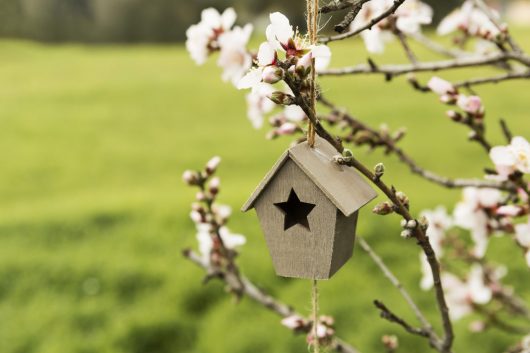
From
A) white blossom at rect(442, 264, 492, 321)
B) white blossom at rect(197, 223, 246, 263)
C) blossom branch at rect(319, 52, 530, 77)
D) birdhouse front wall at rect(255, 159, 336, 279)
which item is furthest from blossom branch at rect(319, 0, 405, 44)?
white blossom at rect(442, 264, 492, 321)

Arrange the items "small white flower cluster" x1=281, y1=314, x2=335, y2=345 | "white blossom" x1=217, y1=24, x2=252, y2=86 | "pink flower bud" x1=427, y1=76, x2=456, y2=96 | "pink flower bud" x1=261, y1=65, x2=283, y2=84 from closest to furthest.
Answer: "pink flower bud" x1=261, y1=65, x2=283, y2=84, "small white flower cluster" x1=281, y1=314, x2=335, y2=345, "pink flower bud" x1=427, y1=76, x2=456, y2=96, "white blossom" x1=217, y1=24, x2=252, y2=86

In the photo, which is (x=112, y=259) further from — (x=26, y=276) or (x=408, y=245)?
(x=408, y=245)

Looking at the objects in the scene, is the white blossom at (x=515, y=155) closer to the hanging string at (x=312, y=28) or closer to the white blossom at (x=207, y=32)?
the hanging string at (x=312, y=28)

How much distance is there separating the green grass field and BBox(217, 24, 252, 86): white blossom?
979 mm

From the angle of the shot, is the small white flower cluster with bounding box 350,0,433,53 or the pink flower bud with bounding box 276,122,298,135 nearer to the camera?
the pink flower bud with bounding box 276,122,298,135

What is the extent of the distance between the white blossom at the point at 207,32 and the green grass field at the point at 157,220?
100 centimetres

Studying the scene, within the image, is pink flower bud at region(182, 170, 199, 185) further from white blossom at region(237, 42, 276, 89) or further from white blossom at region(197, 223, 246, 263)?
white blossom at region(237, 42, 276, 89)

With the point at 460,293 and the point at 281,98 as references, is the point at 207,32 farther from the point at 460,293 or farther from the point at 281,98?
the point at 460,293

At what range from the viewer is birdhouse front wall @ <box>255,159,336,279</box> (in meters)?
0.64

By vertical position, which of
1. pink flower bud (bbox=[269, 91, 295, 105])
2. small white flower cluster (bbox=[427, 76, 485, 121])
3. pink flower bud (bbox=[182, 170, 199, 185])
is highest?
pink flower bud (bbox=[269, 91, 295, 105])

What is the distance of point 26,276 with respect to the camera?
3.12 metres

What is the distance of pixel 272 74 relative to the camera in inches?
19.9

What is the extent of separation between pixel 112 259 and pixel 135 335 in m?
0.64

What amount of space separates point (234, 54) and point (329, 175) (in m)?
0.47
